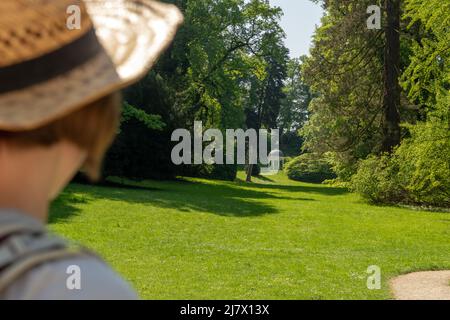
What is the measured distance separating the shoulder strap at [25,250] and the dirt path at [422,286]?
10.3 m

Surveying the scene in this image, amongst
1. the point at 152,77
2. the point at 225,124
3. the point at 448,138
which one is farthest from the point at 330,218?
the point at 225,124

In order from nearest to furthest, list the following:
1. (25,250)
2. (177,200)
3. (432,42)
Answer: (25,250)
(432,42)
(177,200)

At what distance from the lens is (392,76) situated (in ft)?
98.9

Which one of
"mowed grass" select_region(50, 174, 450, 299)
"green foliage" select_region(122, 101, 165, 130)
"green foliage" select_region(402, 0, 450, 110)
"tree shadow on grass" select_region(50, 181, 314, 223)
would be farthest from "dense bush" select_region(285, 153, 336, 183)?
"green foliage" select_region(402, 0, 450, 110)

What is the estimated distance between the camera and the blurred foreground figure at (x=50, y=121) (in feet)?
2.88

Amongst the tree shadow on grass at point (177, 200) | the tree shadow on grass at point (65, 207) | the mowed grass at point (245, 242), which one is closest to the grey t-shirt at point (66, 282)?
the mowed grass at point (245, 242)

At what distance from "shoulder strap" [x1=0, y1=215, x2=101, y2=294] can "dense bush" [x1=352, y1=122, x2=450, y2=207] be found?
20129 mm

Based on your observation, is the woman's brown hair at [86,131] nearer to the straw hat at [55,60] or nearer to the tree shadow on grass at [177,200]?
the straw hat at [55,60]

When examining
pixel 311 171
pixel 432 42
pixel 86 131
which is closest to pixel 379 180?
pixel 432 42

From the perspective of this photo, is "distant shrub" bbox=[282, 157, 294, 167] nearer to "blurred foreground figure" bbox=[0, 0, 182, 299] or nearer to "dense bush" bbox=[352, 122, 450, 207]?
"dense bush" bbox=[352, 122, 450, 207]

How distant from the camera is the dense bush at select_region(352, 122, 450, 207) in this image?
2025cm

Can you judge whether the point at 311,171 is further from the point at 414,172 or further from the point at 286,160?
the point at 414,172

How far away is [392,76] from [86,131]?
30.6 meters

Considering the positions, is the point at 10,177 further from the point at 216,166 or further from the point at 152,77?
the point at 216,166
